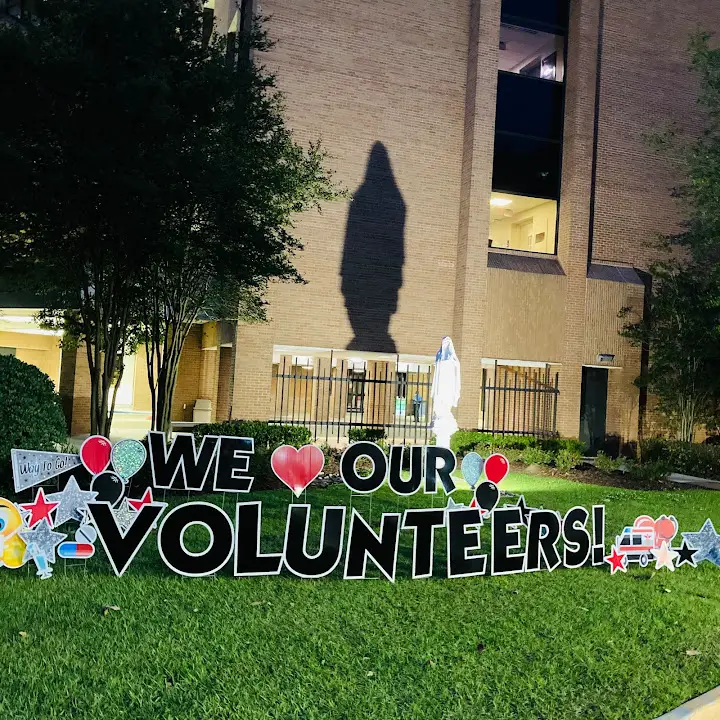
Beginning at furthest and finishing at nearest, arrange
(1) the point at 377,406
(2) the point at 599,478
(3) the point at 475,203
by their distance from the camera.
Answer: (1) the point at 377,406 < (3) the point at 475,203 < (2) the point at 599,478

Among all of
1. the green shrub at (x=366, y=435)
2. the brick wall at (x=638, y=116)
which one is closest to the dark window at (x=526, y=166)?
the brick wall at (x=638, y=116)

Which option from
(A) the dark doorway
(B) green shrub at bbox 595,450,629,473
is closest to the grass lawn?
(B) green shrub at bbox 595,450,629,473

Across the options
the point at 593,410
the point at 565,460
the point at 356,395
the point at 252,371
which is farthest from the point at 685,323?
the point at 252,371

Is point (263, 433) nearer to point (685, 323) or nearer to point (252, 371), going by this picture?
point (252, 371)

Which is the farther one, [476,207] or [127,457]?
[476,207]

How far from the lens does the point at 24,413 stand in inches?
372

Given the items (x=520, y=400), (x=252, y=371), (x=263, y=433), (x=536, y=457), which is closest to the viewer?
(x=263, y=433)

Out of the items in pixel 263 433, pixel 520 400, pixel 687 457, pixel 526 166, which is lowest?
pixel 687 457

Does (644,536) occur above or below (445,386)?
below

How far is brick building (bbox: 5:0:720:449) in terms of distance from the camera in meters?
20.8

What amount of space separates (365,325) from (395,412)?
256cm

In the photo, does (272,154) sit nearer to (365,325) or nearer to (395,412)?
(365,325)

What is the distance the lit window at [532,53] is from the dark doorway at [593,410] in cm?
926

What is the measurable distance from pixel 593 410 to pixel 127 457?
18.4 meters
